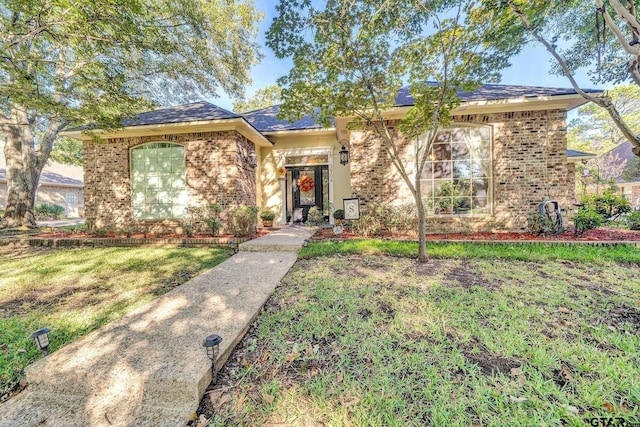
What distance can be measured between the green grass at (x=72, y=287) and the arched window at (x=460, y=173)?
20.2 ft

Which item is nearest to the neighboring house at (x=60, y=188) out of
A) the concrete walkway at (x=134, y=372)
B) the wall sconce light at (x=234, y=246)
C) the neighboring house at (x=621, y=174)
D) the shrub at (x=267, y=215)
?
the shrub at (x=267, y=215)

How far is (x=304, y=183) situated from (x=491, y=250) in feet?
20.7

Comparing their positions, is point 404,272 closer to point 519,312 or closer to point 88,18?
point 519,312

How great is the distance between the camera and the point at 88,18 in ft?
15.5

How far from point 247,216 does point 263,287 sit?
357 cm

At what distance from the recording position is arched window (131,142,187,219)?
814cm

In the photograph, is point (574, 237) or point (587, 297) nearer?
point (587, 297)

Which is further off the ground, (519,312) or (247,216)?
(247,216)

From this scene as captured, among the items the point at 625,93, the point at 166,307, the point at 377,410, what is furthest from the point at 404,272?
the point at 625,93

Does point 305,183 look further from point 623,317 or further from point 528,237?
point 623,317

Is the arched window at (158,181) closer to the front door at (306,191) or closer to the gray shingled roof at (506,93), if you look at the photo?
the front door at (306,191)

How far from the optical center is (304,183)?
9.63 metres

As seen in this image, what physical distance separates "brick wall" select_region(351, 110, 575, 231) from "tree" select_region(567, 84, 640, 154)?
22498mm

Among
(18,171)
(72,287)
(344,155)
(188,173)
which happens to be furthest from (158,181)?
(344,155)
